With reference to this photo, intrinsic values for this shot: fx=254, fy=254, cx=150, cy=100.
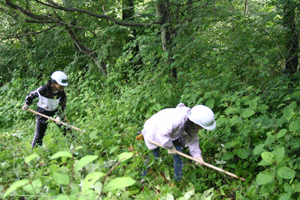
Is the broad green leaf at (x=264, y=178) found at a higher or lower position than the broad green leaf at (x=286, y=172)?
lower

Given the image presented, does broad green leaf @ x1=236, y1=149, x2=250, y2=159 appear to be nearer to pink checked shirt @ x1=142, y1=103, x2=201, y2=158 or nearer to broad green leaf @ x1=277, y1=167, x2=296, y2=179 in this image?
pink checked shirt @ x1=142, y1=103, x2=201, y2=158

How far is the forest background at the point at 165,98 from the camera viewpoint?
8.75 feet

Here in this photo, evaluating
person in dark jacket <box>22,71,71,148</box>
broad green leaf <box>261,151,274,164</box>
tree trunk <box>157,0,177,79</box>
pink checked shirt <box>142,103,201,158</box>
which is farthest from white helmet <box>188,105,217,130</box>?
tree trunk <box>157,0,177,79</box>

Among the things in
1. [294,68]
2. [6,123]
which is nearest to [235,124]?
[294,68]

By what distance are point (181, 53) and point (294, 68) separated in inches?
88.2

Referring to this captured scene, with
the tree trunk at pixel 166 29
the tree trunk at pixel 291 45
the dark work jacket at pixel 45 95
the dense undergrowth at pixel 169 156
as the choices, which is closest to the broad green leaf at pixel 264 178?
the dense undergrowth at pixel 169 156

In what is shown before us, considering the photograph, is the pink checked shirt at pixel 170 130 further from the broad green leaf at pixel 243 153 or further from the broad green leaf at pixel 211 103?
the broad green leaf at pixel 211 103

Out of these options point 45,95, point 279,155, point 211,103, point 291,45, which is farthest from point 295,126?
point 45,95

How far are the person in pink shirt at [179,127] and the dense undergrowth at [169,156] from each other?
0.27 metres

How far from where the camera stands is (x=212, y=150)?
378 centimetres

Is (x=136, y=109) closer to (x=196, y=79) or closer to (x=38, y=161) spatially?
(x=196, y=79)

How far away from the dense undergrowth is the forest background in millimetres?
17

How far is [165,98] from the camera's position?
5.11m

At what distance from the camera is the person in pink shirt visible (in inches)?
114
